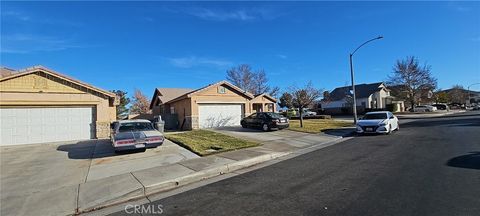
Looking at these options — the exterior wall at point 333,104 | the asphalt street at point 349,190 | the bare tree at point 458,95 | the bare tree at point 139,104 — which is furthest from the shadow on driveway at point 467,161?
the bare tree at point 458,95

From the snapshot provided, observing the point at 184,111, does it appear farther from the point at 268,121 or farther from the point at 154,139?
the point at 154,139

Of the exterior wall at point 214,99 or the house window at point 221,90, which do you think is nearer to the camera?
the exterior wall at point 214,99

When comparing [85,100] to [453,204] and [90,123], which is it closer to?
[90,123]

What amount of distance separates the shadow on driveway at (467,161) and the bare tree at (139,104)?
176 feet

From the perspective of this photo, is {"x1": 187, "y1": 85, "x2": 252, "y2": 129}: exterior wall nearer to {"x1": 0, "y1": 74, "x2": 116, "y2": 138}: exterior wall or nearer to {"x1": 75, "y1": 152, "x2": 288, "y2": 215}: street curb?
{"x1": 0, "y1": 74, "x2": 116, "y2": 138}: exterior wall

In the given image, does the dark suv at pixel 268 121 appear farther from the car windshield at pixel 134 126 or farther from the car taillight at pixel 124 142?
the car taillight at pixel 124 142

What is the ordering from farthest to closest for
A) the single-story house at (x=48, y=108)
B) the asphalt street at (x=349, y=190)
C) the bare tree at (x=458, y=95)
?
the bare tree at (x=458, y=95) → the single-story house at (x=48, y=108) → the asphalt street at (x=349, y=190)

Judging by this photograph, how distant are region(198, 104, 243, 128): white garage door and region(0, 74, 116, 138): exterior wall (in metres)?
7.67

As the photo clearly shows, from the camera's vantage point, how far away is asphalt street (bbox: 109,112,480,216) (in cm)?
497

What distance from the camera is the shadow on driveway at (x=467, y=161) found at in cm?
771

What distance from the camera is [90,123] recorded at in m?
18.2

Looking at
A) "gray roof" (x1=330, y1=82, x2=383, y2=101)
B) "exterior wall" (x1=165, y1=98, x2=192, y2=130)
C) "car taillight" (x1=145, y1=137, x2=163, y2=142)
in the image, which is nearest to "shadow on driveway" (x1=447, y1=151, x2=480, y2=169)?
"car taillight" (x1=145, y1=137, x2=163, y2=142)

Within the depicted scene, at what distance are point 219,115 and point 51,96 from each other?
12.5 m

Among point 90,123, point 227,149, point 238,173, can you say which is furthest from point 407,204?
point 90,123
